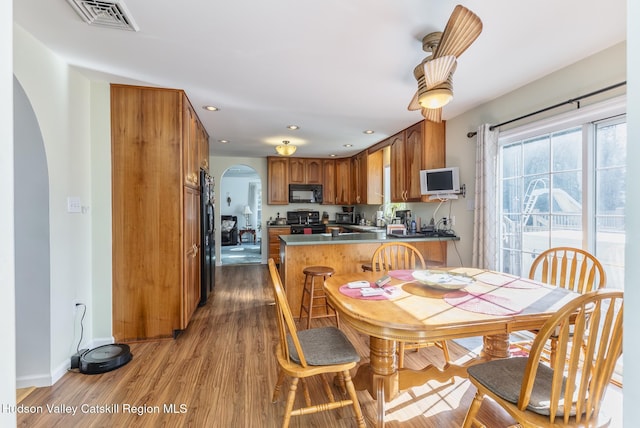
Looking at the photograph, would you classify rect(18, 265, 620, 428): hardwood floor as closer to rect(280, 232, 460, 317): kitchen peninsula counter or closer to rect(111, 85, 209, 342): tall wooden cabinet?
rect(111, 85, 209, 342): tall wooden cabinet

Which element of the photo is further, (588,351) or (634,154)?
(588,351)

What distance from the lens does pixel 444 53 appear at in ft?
5.29

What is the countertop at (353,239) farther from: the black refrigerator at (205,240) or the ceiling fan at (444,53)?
the ceiling fan at (444,53)

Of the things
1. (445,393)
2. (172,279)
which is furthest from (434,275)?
(172,279)

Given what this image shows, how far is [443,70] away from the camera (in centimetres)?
167

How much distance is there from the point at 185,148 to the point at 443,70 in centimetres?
243

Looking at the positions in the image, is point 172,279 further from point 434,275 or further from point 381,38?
point 381,38

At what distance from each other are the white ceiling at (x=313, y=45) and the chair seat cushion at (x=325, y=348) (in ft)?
6.42

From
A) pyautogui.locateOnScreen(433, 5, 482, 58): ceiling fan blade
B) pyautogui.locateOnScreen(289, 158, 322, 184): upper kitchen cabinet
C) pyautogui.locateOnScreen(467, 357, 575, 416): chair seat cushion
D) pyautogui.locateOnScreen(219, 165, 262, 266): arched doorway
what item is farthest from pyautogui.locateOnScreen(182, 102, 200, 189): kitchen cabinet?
pyautogui.locateOnScreen(219, 165, 262, 266): arched doorway

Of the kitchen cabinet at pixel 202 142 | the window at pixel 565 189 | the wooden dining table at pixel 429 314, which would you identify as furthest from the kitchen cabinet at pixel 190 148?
the window at pixel 565 189

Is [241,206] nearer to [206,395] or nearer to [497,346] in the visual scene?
[206,395]

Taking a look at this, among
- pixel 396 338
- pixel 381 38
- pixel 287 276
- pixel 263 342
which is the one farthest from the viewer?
pixel 287 276

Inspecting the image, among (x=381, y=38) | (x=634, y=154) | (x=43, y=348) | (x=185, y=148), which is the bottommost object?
(x=43, y=348)

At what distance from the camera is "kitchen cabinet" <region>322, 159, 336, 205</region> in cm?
673
